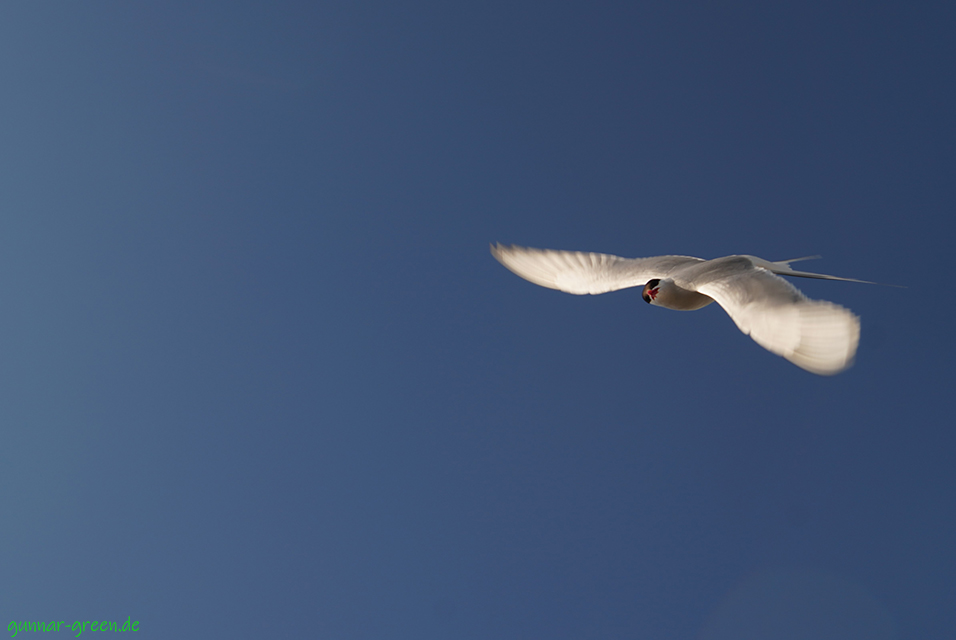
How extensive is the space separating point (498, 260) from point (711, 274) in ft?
10.8

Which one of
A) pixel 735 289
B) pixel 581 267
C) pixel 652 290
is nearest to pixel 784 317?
pixel 735 289

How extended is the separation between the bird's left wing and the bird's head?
2.19 ft

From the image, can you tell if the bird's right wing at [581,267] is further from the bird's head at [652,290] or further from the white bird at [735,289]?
the bird's head at [652,290]

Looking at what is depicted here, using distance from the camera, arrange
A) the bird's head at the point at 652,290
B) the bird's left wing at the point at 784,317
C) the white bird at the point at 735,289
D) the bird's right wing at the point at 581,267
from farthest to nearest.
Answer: the bird's right wing at the point at 581,267 < the bird's head at the point at 652,290 < the white bird at the point at 735,289 < the bird's left wing at the point at 784,317

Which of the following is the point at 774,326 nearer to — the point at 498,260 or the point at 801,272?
the point at 801,272

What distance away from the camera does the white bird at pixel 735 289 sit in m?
4.51

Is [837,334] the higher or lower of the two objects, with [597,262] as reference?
lower

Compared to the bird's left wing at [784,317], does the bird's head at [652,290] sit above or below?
above

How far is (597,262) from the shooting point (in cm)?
884

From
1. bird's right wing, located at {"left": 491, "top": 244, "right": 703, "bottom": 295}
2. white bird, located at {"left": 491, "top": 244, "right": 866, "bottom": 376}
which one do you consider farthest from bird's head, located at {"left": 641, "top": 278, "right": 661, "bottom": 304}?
bird's right wing, located at {"left": 491, "top": 244, "right": 703, "bottom": 295}

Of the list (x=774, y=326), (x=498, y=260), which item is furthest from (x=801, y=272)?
(x=498, y=260)

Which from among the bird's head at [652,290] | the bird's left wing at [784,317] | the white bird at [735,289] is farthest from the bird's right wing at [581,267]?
the bird's left wing at [784,317]

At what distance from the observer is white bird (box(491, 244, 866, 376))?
4.51 m

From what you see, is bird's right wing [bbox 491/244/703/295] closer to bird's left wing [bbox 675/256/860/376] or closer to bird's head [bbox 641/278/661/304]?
bird's head [bbox 641/278/661/304]
